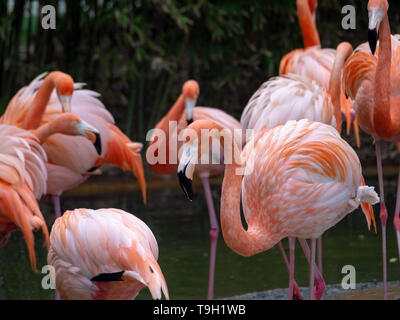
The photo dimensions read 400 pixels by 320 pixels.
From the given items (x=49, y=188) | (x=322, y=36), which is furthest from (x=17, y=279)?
(x=322, y=36)

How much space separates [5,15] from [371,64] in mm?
4098

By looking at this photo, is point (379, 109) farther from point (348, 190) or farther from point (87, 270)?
point (87, 270)

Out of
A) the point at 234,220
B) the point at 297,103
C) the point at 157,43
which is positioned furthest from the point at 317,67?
the point at 157,43

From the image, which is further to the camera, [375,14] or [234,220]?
[375,14]

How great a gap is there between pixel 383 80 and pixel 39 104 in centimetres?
204

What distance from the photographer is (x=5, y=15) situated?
707cm

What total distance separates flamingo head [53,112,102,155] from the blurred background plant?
3018 millimetres

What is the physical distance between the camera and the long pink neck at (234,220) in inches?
125

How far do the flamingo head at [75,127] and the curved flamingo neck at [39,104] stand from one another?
427mm

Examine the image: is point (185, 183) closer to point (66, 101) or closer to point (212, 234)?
point (212, 234)

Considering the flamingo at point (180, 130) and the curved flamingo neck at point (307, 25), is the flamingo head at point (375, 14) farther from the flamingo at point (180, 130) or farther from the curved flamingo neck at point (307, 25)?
the curved flamingo neck at point (307, 25)

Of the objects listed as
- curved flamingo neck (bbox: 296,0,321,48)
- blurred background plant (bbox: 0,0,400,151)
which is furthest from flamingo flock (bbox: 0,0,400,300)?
blurred background plant (bbox: 0,0,400,151)

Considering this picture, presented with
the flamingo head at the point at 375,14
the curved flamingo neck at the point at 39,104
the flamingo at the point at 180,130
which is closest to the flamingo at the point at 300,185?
the flamingo head at the point at 375,14

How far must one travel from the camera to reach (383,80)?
3.88 meters
